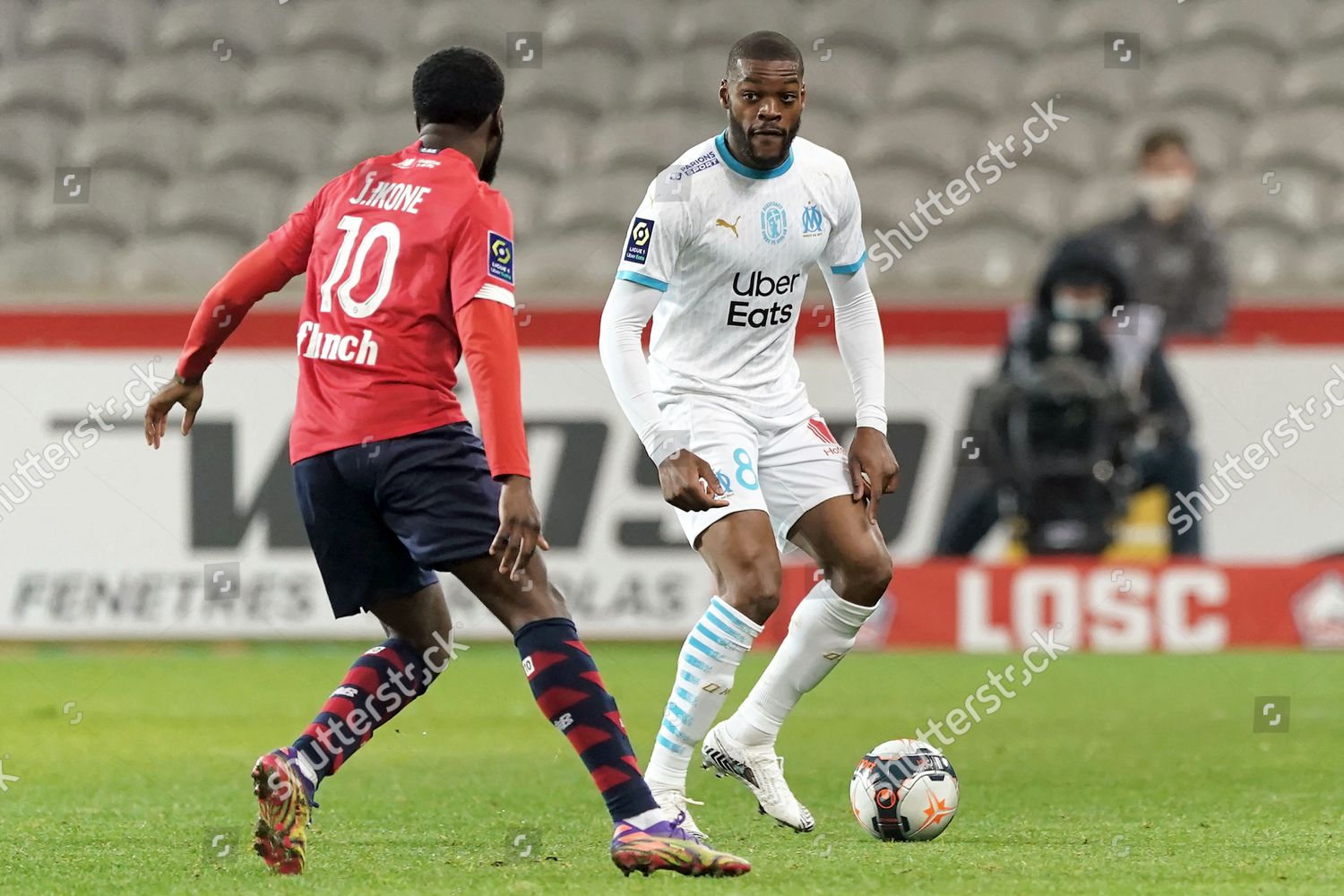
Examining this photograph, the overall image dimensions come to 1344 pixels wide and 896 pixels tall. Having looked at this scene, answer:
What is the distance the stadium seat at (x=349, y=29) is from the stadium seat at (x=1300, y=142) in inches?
256

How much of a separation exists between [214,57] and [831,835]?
432 inches

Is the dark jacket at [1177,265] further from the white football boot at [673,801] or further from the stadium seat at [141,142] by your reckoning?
the white football boot at [673,801]

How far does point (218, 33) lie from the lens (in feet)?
48.8

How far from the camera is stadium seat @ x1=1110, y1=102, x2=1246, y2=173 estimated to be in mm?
13773

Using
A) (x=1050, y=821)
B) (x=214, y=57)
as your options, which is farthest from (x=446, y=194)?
(x=214, y=57)

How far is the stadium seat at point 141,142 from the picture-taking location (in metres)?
13.8

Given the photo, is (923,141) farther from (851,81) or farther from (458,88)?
(458,88)

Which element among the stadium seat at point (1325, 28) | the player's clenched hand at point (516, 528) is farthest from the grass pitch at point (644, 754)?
the stadium seat at point (1325, 28)

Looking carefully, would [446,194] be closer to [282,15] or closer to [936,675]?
[936,675]

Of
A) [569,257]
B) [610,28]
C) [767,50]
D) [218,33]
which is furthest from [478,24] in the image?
[767,50]

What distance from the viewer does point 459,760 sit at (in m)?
7.09

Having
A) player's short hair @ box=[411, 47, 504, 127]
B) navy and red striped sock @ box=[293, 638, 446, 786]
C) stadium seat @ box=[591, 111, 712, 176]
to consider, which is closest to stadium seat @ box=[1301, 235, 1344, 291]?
stadium seat @ box=[591, 111, 712, 176]

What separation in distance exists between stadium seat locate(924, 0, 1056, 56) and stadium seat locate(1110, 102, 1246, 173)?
108 cm

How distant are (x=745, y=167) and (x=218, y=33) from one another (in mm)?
A: 10522
